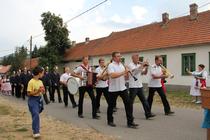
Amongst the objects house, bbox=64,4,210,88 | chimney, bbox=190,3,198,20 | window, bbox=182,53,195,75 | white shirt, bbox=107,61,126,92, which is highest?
chimney, bbox=190,3,198,20

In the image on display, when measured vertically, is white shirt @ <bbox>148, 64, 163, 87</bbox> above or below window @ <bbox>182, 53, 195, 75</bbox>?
below

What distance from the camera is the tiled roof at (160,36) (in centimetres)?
2739

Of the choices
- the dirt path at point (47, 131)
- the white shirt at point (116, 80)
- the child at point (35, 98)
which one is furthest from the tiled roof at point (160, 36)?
the child at point (35, 98)

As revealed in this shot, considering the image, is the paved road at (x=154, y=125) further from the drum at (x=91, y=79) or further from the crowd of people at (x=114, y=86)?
the drum at (x=91, y=79)

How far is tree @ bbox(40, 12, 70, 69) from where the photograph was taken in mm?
47791

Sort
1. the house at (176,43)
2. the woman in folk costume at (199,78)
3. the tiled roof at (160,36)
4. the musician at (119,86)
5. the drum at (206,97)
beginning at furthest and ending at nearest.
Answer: the tiled roof at (160,36) → the house at (176,43) → the woman in folk costume at (199,78) → the musician at (119,86) → the drum at (206,97)

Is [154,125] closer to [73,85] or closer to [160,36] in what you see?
[73,85]

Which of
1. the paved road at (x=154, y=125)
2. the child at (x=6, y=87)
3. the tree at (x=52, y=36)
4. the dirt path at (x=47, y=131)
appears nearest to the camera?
the dirt path at (x=47, y=131)

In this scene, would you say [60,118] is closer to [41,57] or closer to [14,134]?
[14,134]

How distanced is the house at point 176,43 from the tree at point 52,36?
10.8 m

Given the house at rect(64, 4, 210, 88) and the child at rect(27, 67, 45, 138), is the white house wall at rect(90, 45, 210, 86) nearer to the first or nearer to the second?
the house at rect(64, 4, 210, 88)

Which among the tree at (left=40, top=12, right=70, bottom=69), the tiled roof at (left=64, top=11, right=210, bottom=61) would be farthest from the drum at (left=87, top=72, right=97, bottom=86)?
the tree at (left=40, top=12, right=70, bottom=69)

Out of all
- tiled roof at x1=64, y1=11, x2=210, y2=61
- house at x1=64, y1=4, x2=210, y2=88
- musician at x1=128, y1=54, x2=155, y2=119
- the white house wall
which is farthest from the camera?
tiled roof at x1=64, y1=11, x2=210, y2=61

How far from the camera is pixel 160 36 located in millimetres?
A: 31703
